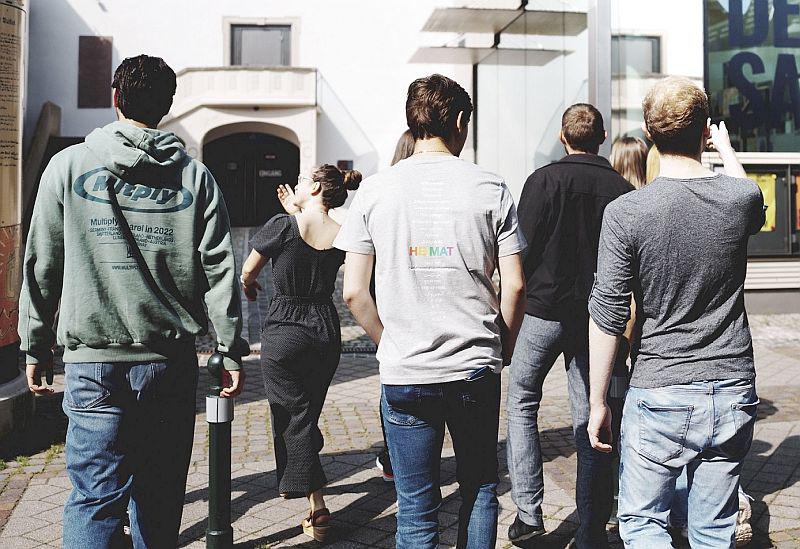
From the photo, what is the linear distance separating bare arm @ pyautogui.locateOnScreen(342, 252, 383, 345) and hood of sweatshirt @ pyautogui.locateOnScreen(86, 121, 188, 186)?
26.1 inches

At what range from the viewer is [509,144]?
1769 centimetres

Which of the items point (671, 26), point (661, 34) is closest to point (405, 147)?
point (661, 34)

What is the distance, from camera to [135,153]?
9.50ft

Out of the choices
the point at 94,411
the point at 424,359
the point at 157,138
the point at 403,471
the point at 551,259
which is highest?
the point at 157,138

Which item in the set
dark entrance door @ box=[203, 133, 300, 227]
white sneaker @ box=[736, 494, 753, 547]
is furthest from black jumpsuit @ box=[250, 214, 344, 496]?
dark entrance door @ box=[203, 133, 300, 227]

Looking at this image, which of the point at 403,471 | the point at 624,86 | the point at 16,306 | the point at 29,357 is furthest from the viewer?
the point at 624,86

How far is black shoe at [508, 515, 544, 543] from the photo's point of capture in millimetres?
3992

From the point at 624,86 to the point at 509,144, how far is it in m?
6.72

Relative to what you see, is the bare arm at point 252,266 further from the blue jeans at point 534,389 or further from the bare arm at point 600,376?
the bare arm at point 600,376

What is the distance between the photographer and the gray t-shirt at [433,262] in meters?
2.75

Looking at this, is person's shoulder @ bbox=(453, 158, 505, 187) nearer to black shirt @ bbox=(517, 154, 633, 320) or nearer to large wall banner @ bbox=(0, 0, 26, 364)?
black shirt @ bbox=(517, 154, 633, 320)

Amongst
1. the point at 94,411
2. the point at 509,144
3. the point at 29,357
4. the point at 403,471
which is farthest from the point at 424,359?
the point at 509,144

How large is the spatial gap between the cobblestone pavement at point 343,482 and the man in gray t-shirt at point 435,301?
4.43 feet

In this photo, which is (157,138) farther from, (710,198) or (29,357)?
(710,198)
